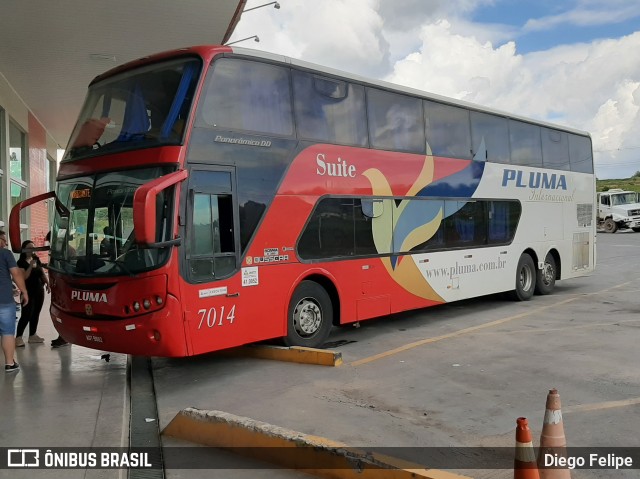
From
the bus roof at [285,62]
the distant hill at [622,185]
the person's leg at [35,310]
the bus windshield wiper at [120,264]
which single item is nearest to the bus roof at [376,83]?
the bus roof at [285,62]

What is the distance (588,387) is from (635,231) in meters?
39.4

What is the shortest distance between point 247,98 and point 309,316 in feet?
10.2

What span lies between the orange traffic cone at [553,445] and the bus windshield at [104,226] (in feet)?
13.9

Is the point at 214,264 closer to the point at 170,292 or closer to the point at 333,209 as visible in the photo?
the point at 170,292

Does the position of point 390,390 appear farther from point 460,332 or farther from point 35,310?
point 35,310

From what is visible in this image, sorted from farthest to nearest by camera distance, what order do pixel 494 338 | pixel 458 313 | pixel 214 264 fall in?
pixel 458 313
pixel 494 338
pixel 214 264

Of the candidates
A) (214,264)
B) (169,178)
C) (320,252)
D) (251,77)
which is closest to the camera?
(169,178)

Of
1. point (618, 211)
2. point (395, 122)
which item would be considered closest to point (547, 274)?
point (395, 122)

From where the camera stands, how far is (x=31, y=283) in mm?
9414

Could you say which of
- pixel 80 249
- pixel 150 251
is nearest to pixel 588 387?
pixel 150 251

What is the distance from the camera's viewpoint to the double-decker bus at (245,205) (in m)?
6.64

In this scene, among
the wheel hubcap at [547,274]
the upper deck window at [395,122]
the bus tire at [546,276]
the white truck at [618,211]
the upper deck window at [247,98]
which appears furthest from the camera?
the white truck at [618,211]

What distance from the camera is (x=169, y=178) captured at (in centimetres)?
635

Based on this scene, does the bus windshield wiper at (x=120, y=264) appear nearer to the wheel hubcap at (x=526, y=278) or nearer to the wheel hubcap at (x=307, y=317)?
the wheel hubcap at (x=307, y=317)
